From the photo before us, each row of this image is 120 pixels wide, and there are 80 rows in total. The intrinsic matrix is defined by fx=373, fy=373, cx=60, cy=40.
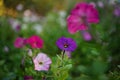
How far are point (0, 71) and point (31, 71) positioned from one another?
16.2 inches

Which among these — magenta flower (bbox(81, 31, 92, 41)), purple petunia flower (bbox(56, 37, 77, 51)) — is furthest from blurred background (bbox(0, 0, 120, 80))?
purple petunia flower (bbox(56, 37, 77, 51))

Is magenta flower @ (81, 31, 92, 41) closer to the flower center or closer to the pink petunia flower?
the flower center

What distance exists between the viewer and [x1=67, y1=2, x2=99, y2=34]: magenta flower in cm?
206

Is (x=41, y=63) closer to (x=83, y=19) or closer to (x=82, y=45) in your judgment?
(x=83, y=19)

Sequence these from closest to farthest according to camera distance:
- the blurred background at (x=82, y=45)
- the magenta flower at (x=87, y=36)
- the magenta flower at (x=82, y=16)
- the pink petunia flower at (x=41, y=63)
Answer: the blurred background at (x=82, y=45) → the pink petunia flower at (x=41, y=63) → the magenta flower at (x=82, y=16) → the magenta flower at (x=87, y=36)

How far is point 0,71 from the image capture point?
2.32 m

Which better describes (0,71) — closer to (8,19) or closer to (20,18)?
(8,19)

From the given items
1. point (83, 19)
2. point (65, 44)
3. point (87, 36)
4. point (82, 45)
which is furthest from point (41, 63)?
Result: point (87, 36)

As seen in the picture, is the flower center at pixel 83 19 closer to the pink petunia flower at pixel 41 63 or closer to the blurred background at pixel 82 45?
the blurred background at pixel 82 45

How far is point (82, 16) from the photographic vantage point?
2.08 metres

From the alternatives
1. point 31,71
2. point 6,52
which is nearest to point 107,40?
point 6,52

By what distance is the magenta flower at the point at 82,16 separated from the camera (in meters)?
2.06

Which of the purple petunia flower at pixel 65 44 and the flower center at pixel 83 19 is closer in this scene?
the purple petunia flower at pixel 65 44

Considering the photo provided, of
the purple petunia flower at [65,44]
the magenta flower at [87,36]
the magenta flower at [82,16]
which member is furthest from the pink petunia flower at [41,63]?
the magenta flower at [87,36]
